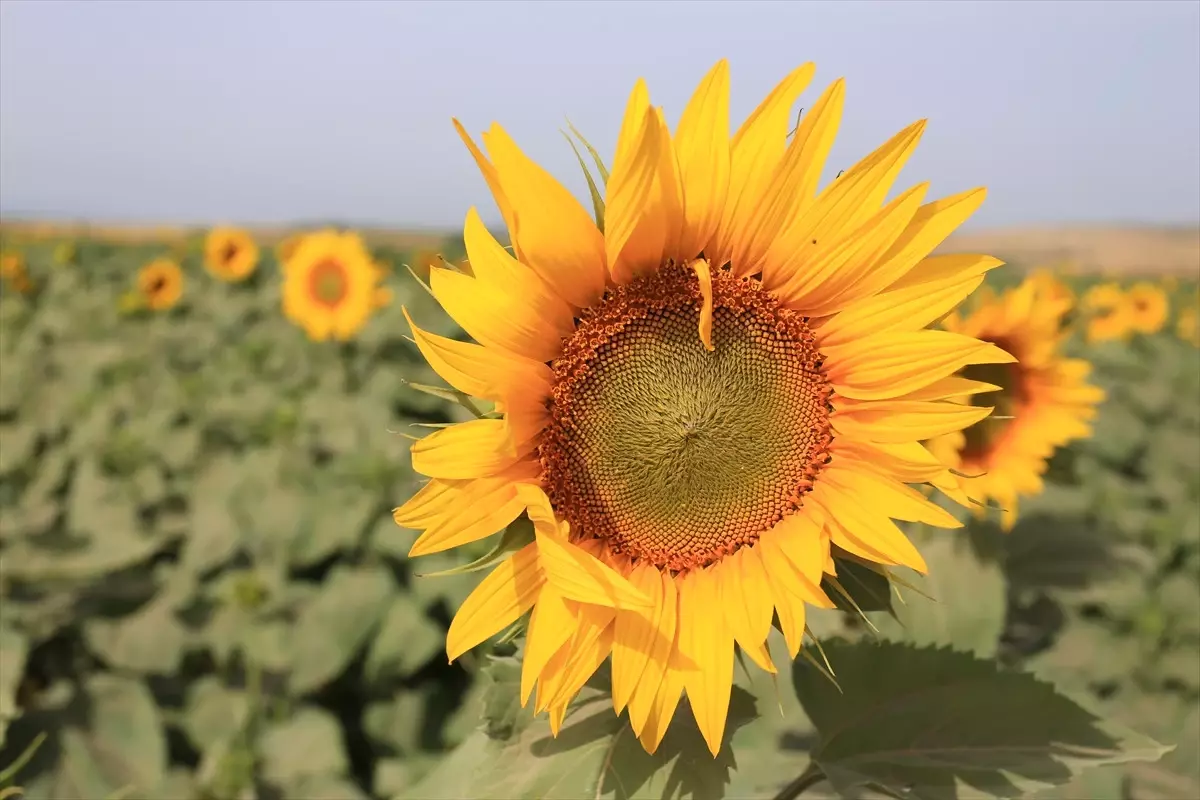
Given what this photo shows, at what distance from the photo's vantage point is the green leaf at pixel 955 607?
2326 millimetres

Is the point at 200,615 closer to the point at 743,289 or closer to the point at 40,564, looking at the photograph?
the point at 40,564

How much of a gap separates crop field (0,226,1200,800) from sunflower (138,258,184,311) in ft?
12.7

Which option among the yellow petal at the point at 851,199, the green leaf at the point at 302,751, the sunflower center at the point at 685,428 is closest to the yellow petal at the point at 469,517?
the sunflower center at the point at 685,428

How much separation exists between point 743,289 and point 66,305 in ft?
33.0

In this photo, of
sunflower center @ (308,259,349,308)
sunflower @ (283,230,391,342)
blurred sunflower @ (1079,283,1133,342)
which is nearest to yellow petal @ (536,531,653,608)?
sunflower @ (283,230,391,342)

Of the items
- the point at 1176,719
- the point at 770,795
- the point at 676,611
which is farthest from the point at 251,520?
the point at 1176,719

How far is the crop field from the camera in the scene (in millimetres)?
2055

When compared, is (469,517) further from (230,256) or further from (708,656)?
(230,256)

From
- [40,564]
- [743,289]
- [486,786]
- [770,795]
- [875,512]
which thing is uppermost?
[743,289]

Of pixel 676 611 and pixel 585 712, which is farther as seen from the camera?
pixel 585 712

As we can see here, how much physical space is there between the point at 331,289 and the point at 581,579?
238 inches

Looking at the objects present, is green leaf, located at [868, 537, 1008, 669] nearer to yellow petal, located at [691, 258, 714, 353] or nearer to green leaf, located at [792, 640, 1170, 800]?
green leaf, located at [792, 640, 1170, 800]

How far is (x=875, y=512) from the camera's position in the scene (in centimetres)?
116

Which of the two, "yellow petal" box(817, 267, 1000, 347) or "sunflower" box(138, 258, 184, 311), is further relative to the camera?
"sunflower" box(138, 258, 184, 311)
